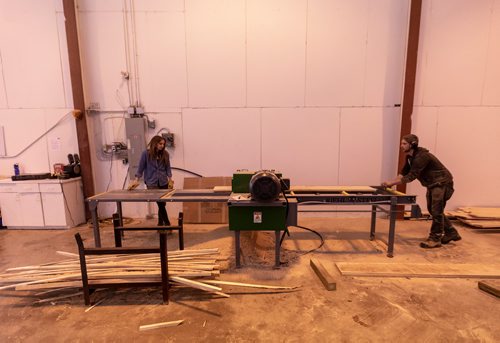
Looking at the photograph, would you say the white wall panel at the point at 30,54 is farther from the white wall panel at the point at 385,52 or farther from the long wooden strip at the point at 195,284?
the white wall panel at the point at 385,52

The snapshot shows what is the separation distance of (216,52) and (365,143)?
281 centimetres

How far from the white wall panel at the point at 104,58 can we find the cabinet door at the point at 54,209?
1559 millimetres

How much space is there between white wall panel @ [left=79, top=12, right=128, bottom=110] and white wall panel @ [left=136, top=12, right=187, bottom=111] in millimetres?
309

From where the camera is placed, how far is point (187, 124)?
449 centimetres

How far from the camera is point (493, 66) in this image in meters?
4.27

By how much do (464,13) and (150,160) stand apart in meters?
5.16

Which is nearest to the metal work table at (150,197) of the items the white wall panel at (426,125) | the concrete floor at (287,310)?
the concrete floor at (287,310)

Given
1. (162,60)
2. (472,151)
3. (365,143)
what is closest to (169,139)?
(162,60)

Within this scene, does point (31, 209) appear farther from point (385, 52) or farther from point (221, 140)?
point (385, 52)

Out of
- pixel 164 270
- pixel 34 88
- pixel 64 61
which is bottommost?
pixel 164 270

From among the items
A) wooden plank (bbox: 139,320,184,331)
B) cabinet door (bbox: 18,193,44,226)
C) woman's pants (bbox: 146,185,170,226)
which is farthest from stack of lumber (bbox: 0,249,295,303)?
cabinet door (bbox: 18,193,44,226)

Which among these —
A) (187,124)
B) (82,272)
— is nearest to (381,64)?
(187,124)

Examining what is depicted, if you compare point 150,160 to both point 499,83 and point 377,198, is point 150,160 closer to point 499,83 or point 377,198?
point 377,198

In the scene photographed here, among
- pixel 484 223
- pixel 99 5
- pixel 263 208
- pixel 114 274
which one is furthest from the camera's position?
pixel 99 5
